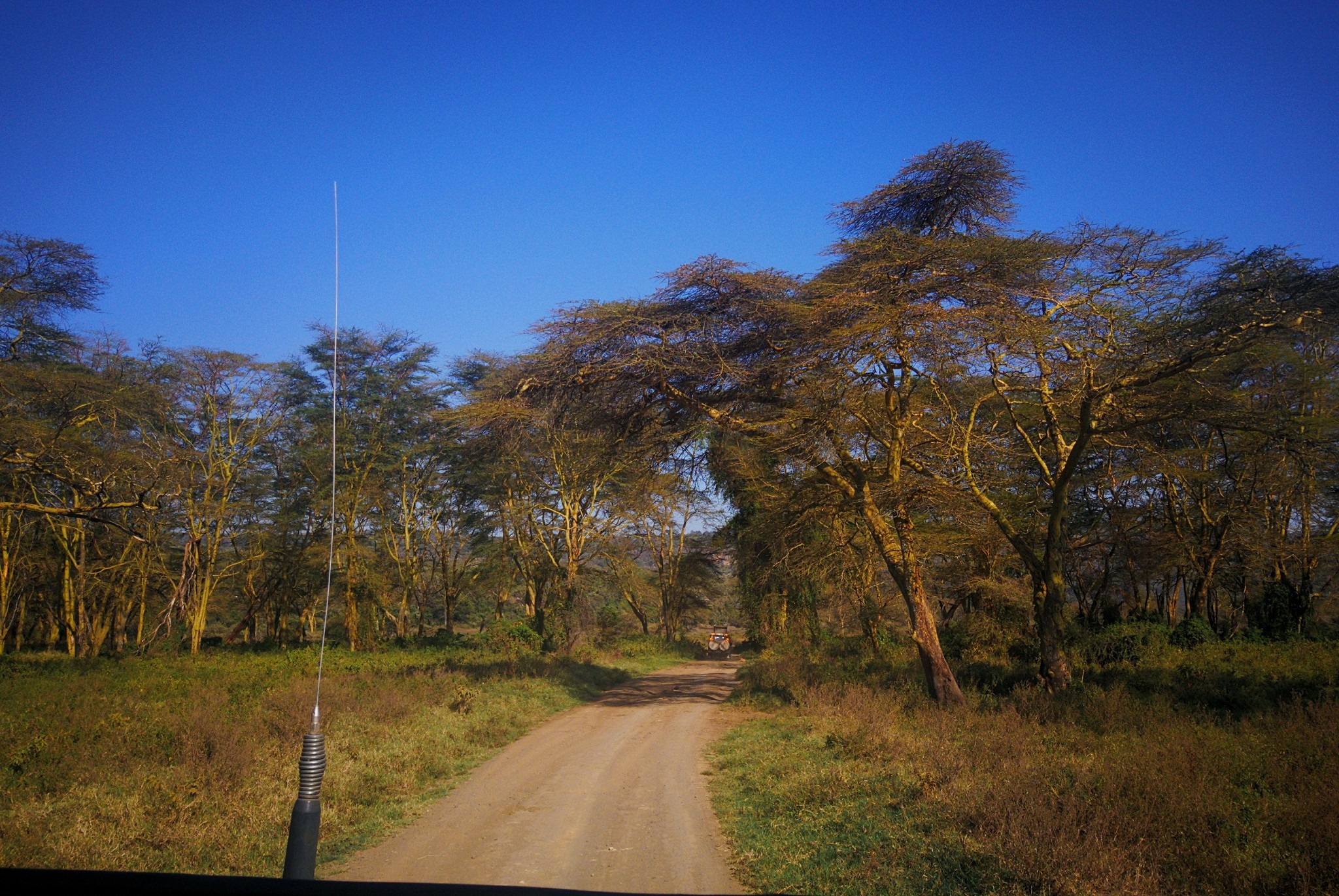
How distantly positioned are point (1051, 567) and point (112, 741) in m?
12.5

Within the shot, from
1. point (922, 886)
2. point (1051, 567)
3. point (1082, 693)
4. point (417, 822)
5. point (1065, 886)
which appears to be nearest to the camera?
point (1065, 886)

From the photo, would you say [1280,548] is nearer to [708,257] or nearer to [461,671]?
[708,257]

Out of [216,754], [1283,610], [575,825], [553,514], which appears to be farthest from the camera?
[553,514]

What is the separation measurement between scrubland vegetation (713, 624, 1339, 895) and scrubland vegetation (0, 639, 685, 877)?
3425mm

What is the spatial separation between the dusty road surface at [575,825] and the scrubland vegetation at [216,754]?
41 centimetres

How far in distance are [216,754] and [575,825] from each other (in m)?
3.82

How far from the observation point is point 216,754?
7.66m

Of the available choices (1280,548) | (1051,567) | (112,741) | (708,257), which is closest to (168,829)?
(112,741)

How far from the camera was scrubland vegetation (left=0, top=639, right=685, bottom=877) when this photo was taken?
18.4 ft

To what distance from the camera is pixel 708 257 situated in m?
13.1

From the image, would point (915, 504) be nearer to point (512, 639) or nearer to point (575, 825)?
point (575, 825)

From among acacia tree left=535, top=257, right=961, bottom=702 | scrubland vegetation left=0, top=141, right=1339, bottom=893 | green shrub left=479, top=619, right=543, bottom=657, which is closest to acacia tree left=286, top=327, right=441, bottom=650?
scrubland vegetation left=0, top=141, right=1339, bottom=893

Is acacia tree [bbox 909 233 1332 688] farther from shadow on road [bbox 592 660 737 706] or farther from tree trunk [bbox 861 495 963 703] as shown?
shadow on road [bbox 592 660 737 706]

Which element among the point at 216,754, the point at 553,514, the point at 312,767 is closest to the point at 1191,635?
the point at 216,754
